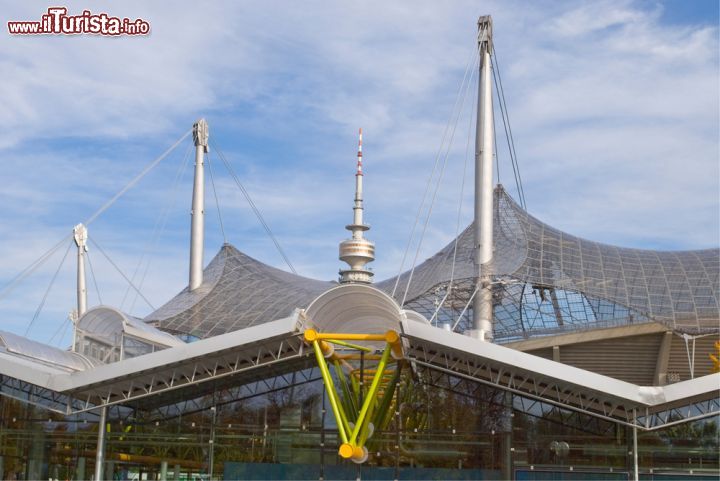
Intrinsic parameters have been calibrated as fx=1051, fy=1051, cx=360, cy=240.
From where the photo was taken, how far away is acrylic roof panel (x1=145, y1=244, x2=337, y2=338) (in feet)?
175

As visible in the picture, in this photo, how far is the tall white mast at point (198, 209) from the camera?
197 ft

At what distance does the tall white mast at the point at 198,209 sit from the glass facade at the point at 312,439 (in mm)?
30042

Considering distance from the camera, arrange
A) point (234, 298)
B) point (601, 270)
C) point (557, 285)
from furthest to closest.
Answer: point (234, 298) → point (601, 270) → point (557, 285)

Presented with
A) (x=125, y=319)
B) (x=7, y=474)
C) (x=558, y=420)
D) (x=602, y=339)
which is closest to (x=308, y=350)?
(x=558, y=420)

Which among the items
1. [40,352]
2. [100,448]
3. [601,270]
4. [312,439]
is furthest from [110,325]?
[601,270]

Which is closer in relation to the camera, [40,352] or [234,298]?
[40,352]

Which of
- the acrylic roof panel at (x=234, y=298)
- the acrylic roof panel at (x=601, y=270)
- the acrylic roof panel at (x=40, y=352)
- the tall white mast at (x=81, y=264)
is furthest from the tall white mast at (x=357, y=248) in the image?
the acrylic roof panel at (x=40, y=352)

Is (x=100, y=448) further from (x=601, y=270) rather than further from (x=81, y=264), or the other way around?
(x=81, y=264)

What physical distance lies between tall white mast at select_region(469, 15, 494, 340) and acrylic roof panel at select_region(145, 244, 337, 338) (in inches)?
480

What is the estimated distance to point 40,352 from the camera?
32.7 meters

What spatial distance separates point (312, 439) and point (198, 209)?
1316 inches

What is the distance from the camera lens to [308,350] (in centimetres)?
2872

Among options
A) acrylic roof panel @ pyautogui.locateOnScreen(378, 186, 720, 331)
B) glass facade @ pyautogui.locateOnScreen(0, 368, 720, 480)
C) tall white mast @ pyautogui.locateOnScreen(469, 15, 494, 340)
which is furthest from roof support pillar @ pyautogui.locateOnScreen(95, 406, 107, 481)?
acrylic roof panel @ pyautogui.locateOnScreen(378, 186, 720, 331)

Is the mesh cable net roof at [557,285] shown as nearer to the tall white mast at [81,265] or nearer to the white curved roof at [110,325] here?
the tall white mast at [81,265]
